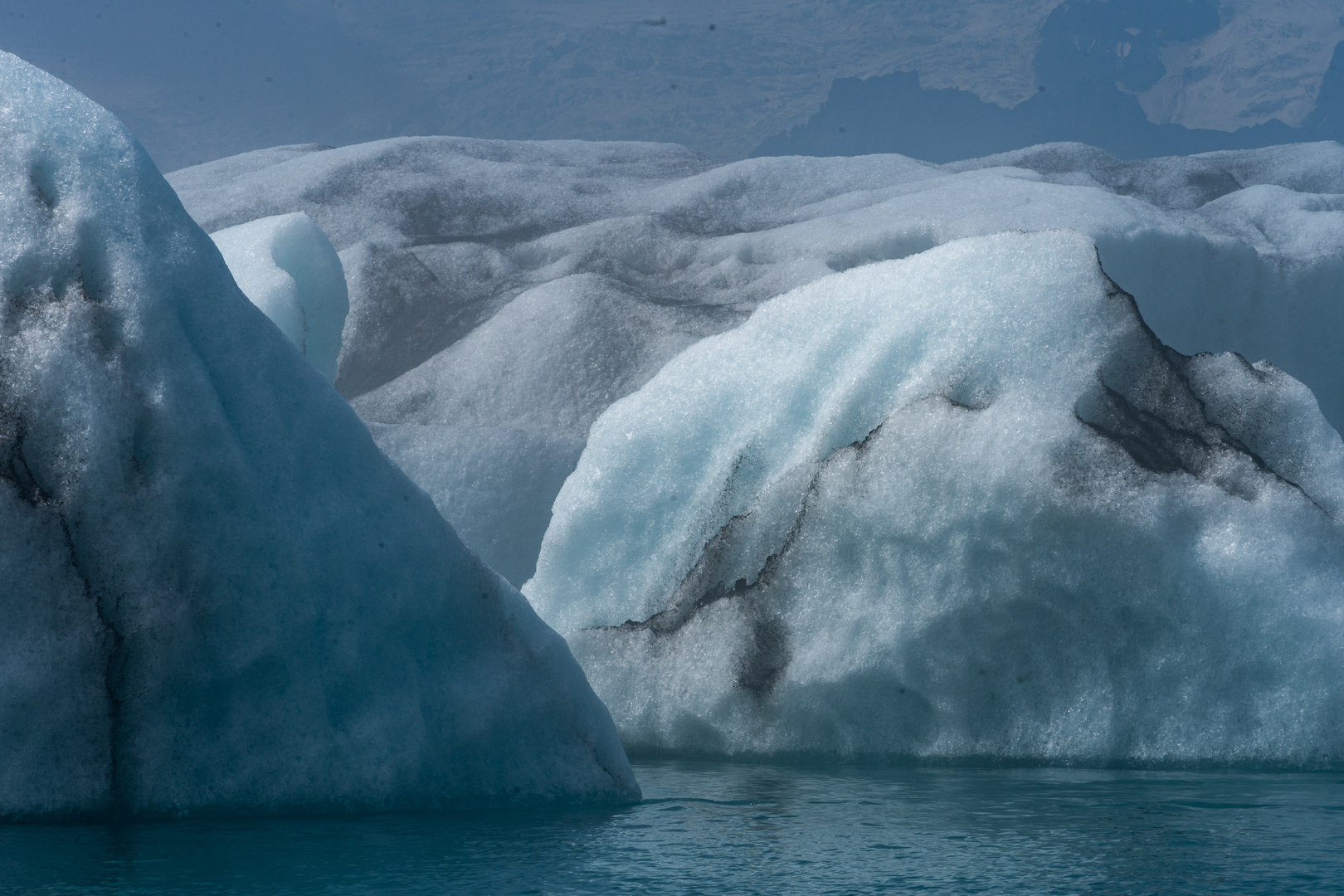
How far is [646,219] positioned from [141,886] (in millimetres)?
8729

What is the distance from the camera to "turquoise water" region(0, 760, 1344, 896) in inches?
91.5

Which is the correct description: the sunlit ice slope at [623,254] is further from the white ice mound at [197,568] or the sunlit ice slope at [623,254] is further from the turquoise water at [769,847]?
the turquoise water at [769,847]

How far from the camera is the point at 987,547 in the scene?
398 cm

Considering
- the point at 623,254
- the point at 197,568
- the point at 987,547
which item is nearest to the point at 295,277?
the point at 623,254

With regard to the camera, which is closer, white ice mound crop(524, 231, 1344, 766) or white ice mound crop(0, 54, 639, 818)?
white ice mound crop(0, 54, 639, 818)

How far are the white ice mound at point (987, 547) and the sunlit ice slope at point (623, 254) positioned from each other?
84.1 inches

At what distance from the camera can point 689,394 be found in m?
5.01

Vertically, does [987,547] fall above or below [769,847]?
above

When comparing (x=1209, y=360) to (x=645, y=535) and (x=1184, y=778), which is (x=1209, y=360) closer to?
(x=1184, y=778)

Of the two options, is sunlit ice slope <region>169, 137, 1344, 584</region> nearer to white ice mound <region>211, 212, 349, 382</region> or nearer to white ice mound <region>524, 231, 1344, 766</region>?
white ice mound <region>211, 212, 349, 382</region>

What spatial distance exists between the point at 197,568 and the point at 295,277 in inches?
183

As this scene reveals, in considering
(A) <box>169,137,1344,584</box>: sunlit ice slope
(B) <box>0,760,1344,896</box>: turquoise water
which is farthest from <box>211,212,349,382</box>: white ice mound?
(B) <box>0,760,1344,896</box>: turquoise water

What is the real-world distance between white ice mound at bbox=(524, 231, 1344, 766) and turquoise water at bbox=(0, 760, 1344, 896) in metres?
0.52

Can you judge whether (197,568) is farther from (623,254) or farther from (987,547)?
(623,254)
